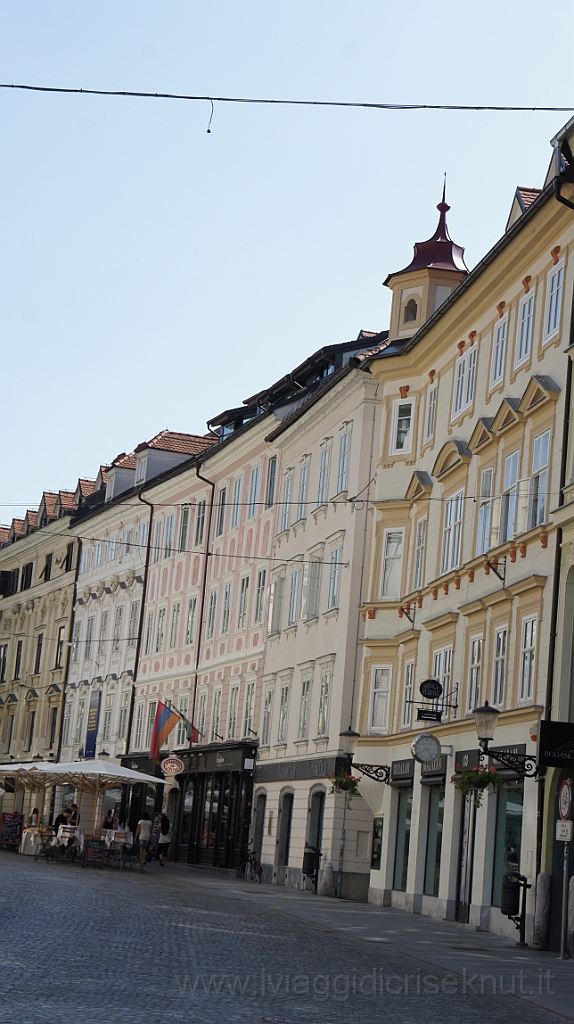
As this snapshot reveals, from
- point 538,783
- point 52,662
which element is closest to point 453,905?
point 538,783

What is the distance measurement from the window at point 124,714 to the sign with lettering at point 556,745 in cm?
4040

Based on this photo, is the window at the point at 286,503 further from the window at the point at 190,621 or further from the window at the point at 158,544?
the window at the point at 158,544

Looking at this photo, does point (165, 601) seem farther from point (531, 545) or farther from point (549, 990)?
point (549, 990)

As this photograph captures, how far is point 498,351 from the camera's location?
3206 cm

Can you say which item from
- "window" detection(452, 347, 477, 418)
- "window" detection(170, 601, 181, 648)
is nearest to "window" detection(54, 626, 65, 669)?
"window" detection(170, 601, 181, 648)

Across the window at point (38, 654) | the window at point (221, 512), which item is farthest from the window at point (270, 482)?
the window at point (38, 654)

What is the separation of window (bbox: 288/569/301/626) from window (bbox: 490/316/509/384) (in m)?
15.4

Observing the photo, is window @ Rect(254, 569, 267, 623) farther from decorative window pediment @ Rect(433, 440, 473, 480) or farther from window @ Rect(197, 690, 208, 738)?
decorative window pediment @ Rect(433, 440, 473, 480)

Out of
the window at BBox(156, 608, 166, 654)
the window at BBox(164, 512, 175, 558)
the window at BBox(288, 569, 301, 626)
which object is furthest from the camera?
the window at BBox(164, 512, 175, 558)

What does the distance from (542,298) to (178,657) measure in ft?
→ 104

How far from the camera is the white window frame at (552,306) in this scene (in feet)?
92.6

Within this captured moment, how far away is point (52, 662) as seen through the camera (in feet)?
250

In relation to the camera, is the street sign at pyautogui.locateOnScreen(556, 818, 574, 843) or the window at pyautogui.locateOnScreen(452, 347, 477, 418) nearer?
the street sign at pyautogui.locateOnScreen(556, 818, 574, 843)

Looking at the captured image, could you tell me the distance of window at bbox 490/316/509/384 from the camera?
3167 centimetres
